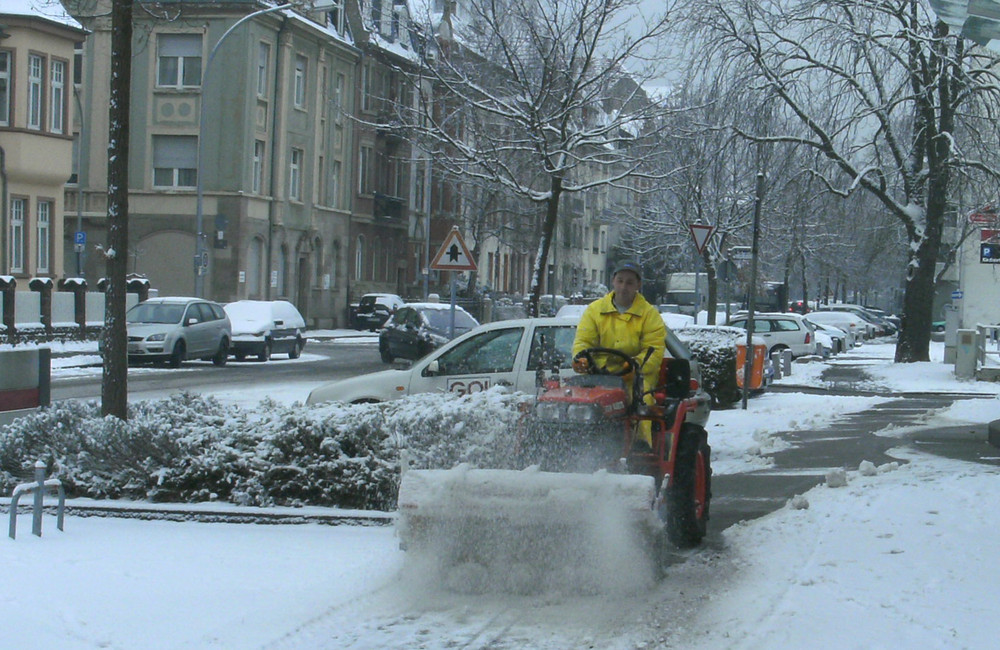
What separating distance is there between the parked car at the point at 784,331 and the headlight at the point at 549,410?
1152 inches

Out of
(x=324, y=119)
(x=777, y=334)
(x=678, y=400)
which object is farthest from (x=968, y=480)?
(x=324, y=119)

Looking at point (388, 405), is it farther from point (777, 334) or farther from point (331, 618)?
point (777, 334)

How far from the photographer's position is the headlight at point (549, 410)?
724 cm

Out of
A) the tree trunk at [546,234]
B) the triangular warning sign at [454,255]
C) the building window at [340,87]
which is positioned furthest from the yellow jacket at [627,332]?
the building window at [340,87]

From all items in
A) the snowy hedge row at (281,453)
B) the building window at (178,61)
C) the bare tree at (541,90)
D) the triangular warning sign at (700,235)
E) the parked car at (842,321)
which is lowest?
the snowy hedge row at (281,453)

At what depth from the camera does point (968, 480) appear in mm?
10648

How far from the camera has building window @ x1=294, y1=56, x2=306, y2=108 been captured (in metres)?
51.1

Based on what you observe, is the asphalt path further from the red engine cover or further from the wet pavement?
the red engine cover

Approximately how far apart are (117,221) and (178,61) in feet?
126

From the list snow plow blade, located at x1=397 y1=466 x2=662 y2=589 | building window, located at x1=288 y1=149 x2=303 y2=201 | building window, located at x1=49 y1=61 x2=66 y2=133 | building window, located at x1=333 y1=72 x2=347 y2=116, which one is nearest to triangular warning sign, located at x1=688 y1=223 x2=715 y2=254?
snow plow blade, located at x1=397 y1=466 x2=662 y2=589

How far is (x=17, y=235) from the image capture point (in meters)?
37.3

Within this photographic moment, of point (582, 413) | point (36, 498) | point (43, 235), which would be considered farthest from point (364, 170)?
point (582, 413)

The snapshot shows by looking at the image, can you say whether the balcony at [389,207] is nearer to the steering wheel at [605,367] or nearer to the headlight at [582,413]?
the steering wheel at [605,367]

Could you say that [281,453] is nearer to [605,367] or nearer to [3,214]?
[605,367]
